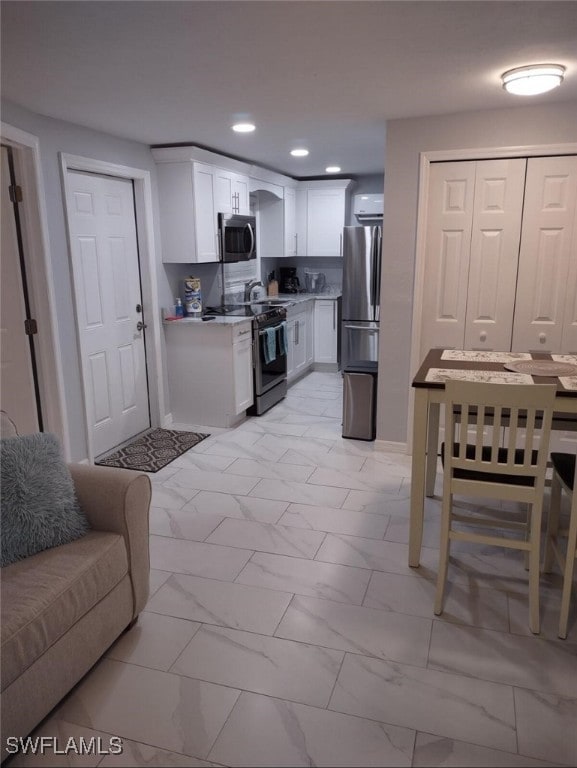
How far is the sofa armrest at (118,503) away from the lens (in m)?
2.18

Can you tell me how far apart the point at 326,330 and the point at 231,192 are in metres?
2.32

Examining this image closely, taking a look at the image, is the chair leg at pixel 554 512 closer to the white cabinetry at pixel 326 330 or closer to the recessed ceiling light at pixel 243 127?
the recessed ceiling light at pixel 243 127

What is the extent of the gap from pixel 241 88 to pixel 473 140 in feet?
5.33

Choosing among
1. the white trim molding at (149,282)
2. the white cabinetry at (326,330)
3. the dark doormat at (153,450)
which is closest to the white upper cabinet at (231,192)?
the white trim molding at (149,282)

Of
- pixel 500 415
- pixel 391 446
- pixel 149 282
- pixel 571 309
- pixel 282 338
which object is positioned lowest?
pixel 391 446

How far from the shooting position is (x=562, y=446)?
391 centimetres

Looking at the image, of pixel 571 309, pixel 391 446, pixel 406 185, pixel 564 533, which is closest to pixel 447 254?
pixel 406 185

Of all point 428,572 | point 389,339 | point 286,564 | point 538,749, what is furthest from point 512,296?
point 538,749

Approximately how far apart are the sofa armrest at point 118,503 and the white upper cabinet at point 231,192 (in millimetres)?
3372

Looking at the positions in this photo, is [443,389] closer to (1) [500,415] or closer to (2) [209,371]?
(1) [500,415]

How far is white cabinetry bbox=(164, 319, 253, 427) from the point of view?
15.5 ft

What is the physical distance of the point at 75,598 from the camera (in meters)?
1.90

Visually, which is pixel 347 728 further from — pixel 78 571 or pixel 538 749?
pixel 78 571

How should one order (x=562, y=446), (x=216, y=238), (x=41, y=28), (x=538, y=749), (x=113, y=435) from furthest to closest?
(x=216, y=238)
(x=113, y=435)
(x=562, y=446)
(x=41, y=28)
(x=538, y=749)
